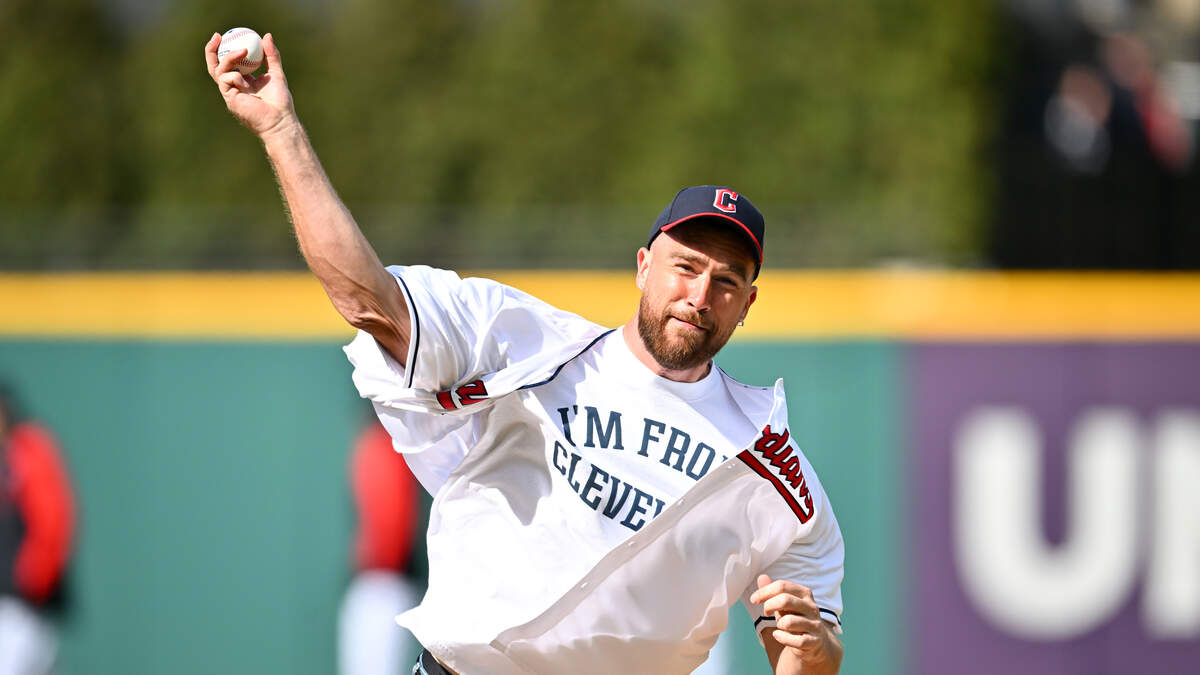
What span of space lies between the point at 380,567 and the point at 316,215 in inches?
199

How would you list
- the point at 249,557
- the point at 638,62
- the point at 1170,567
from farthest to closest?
the point at 638,62 < the point at 249,557 < the point at 1170,567

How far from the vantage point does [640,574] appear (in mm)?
3039

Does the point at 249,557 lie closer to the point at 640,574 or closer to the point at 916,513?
the point at 916,513

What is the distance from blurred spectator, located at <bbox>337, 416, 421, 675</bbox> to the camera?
24.2ft

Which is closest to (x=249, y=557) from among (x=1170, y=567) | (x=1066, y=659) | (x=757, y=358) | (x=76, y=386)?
(x=76, y=386)

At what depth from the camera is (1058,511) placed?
23.0 feet

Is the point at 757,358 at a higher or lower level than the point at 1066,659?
higher

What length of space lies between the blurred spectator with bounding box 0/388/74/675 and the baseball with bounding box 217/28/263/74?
5.40 meters

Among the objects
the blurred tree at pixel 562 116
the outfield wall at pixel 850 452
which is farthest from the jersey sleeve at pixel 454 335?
the blurred tree at pixel 562 116

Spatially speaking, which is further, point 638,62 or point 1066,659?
point 638,62

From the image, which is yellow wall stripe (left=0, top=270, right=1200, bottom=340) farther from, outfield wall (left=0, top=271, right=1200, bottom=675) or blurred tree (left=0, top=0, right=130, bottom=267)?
blurred tree (left=0, top=0, right=130, bottom=267)

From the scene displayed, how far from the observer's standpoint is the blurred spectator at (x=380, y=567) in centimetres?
738

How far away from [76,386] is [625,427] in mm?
5563

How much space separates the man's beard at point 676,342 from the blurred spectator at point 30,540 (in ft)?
17.9
